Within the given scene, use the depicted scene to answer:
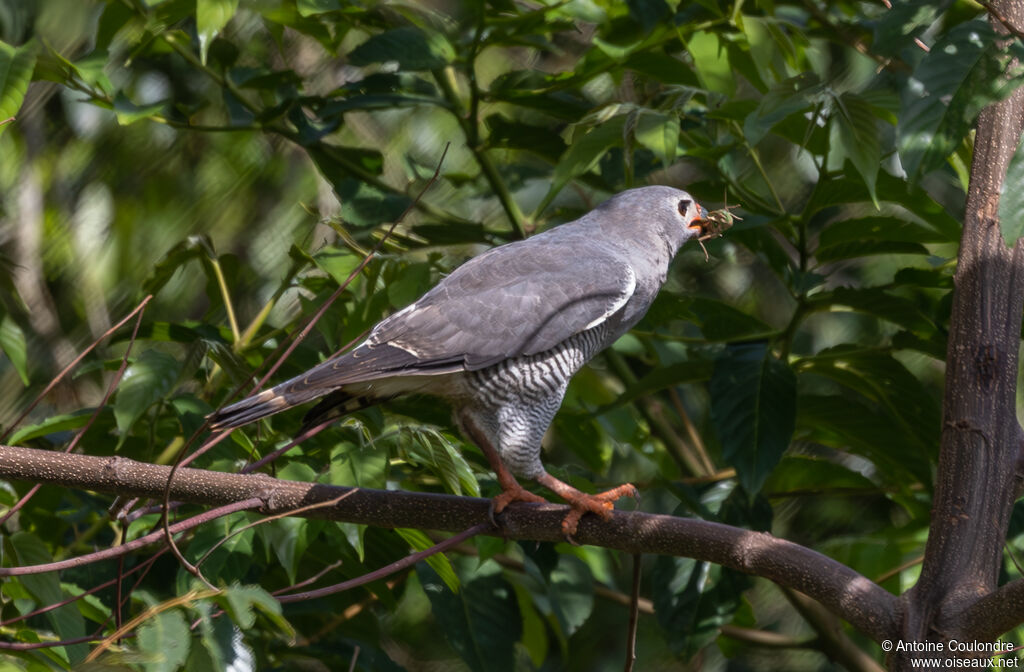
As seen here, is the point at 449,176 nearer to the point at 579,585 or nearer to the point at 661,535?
the point at 579,585

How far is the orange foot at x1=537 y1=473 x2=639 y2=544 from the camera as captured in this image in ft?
8.27

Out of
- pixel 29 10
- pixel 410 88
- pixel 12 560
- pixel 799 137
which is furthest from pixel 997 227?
pixel 29 10

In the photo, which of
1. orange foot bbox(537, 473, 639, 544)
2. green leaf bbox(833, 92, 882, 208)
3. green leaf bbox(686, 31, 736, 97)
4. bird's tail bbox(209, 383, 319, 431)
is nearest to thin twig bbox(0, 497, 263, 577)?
bird's tail bbox(209, 383, 319, 431)

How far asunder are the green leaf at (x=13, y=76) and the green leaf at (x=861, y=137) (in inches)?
78.1

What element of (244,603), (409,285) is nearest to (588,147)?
(409,285)

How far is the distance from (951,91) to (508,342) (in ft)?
4.33

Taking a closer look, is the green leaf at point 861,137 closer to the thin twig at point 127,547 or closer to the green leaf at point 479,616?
the green leaf at point 479,616

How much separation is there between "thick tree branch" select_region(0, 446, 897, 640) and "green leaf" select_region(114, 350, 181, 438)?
0.88ft

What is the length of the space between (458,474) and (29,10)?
2.61 m

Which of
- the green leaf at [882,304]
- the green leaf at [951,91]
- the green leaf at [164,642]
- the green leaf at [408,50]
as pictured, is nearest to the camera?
the green leaf at [164,642]

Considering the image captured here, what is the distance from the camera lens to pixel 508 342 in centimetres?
288

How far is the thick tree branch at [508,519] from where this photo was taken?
204cm

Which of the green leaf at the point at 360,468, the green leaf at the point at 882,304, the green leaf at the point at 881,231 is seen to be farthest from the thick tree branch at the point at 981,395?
the green leaf at the point at 360,468

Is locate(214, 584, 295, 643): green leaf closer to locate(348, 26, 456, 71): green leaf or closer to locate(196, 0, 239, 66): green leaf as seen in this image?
locate(196, 0, 239, 66): green leaf
